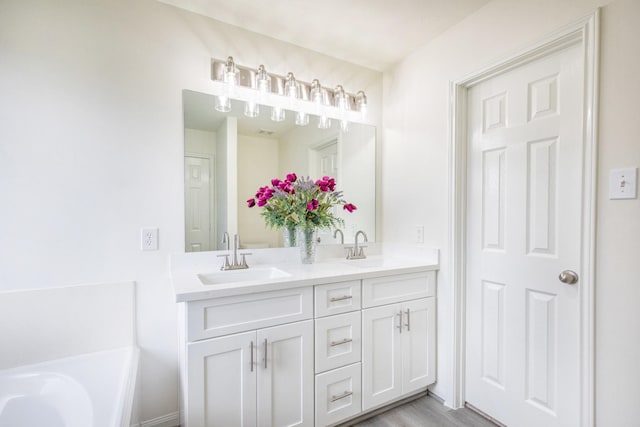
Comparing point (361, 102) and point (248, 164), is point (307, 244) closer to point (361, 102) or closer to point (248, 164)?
point (248, 164)

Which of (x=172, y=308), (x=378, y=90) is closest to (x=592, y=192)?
(x=378, y=90)

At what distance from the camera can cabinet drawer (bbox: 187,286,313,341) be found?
1.26m

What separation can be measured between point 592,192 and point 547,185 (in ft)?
0.81

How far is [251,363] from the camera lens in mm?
1354

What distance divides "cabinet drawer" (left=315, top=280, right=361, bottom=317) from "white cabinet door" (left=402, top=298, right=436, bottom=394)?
0.38 meters

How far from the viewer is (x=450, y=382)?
1.84m

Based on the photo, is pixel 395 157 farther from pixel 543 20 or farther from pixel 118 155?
pixel 118 155

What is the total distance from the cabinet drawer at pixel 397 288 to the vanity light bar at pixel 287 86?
127 centimetres

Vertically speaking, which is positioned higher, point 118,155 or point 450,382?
point 118,155

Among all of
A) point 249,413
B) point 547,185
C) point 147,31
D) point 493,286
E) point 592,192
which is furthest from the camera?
point 493,286

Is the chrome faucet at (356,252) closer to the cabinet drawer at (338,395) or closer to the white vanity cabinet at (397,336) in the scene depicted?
the white vanity cabinet at (397,336)

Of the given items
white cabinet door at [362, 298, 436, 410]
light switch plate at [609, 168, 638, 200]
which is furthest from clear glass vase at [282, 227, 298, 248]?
light switch plate at [609, 168, 638, 200]

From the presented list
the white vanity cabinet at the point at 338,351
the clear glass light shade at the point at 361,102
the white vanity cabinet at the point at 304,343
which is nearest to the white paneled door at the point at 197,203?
the white vanity cabinet at the point at 304,343

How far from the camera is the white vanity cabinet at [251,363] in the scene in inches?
49.4
